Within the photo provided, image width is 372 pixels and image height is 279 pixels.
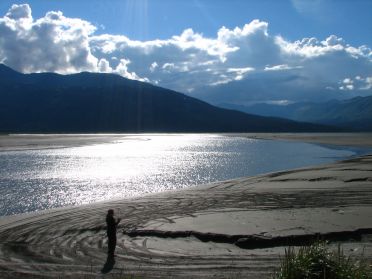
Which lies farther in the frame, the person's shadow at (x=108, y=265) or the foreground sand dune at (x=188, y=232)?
the foreground sand dune at (x=188, y=232)

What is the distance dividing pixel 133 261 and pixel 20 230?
642 centimetres

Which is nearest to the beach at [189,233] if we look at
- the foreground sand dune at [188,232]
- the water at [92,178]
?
the foreground sand dune at [188,232]

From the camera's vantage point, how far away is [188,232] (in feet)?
51.4

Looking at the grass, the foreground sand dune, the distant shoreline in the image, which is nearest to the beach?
the foreground sand dune

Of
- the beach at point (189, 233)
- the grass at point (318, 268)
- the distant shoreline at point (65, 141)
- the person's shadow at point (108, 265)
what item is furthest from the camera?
the distant shoreline at point (65, 141)

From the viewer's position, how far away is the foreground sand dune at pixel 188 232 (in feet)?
41.2

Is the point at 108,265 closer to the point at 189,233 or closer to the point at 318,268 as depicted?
the point at 189,233

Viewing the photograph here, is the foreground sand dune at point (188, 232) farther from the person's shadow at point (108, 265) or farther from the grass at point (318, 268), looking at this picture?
the grass at point (318, 268)

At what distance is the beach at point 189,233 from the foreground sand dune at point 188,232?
0.09 ft

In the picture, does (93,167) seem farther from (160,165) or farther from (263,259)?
(263,259)

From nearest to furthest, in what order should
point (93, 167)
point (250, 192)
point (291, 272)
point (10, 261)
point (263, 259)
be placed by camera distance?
point (291, 272) < point (263, 259) < point (10, 261) < point (250, 192) < point (93, 167)

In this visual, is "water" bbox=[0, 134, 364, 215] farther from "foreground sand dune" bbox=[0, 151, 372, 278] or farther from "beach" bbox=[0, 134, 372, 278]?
"beach" bbox=[0, 134, 372, 278]

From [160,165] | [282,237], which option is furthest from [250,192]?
[160,165]

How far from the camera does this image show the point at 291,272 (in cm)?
801
